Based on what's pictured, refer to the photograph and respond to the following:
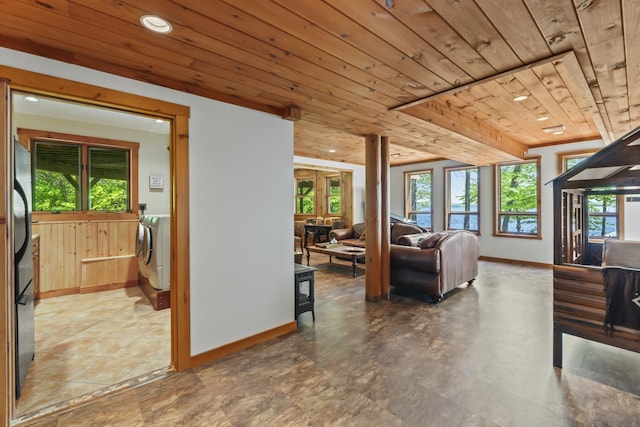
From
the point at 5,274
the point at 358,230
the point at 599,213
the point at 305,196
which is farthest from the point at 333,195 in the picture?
the point at 5,274

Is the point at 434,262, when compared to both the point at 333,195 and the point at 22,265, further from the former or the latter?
the point at 333,195

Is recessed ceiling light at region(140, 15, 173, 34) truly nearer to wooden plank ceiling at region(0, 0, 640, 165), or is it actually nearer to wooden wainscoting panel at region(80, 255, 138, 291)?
wooden plank ceiling at region(0, 0, 640, 165)

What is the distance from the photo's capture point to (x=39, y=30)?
63.3 inches

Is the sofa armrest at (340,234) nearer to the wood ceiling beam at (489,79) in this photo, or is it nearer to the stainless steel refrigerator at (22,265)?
the wood ceiling beam at (489,79)

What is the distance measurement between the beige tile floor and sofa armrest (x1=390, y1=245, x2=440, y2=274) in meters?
2.96

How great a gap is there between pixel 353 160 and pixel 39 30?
650 cm

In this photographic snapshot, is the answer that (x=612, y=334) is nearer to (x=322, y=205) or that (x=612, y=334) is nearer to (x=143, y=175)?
(x=143, y=175)

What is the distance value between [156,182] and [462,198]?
6.85m

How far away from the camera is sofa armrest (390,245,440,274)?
12.2 feet

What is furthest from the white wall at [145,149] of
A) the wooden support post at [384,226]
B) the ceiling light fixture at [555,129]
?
the ceiling light fixture at [555,129]

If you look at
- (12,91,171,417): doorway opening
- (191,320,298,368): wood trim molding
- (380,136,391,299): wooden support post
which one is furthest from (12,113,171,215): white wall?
(380,136,391,299): wooden support post

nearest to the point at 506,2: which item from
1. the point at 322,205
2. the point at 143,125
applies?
the point at 143,125

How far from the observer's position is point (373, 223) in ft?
13.0

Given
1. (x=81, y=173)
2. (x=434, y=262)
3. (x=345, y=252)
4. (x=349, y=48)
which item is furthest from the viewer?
(x=345, y=252)
